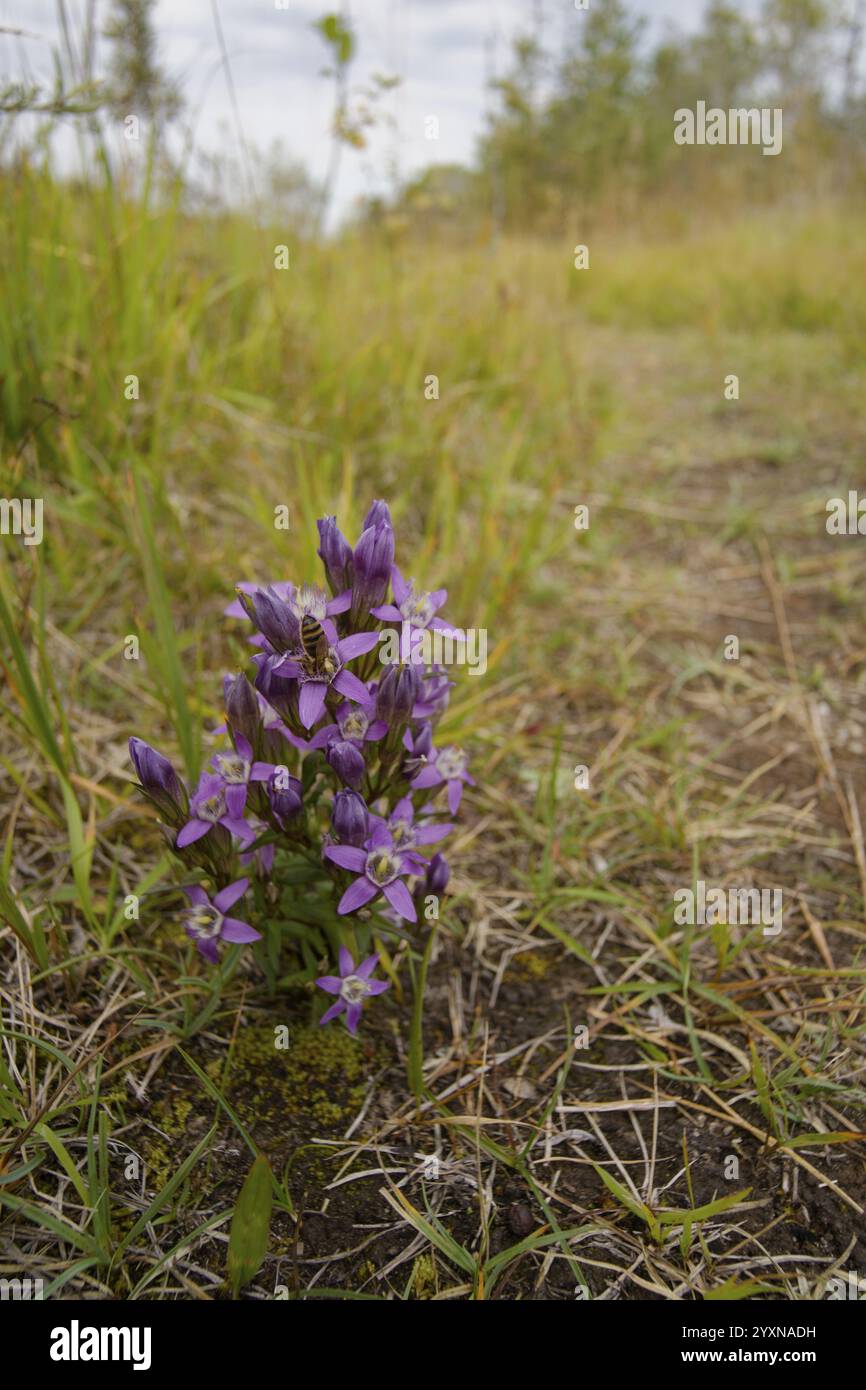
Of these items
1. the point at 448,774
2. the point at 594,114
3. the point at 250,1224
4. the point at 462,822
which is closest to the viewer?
the point at 250,1224

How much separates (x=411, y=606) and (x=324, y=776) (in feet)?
1.06

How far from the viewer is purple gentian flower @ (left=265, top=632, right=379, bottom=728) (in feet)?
4.17

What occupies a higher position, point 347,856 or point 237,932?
point 347,856

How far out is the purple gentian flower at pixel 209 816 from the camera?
1.32m

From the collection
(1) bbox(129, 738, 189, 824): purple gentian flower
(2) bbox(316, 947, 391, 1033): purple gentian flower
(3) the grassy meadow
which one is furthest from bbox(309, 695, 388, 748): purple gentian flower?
(3) the grassy meadow

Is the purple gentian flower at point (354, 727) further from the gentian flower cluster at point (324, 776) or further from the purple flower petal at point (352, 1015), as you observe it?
the purple flower petal at point (352, 1015)

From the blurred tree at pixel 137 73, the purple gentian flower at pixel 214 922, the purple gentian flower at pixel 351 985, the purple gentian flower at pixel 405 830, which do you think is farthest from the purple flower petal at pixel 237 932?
the blurred tree at pixel 137 73

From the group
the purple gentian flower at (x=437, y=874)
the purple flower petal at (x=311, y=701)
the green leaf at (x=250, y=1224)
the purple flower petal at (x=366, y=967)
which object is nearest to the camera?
the green leaf at (x=250, y=1224)

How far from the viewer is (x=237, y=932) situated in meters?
1.34

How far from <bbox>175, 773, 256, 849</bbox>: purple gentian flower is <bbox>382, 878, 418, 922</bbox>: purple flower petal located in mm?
231

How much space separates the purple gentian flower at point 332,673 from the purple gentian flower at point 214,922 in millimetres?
297

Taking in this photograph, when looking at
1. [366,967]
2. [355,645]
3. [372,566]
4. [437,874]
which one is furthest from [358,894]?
[372,566]

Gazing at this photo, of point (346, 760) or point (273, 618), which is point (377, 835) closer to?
point (346, 760)
